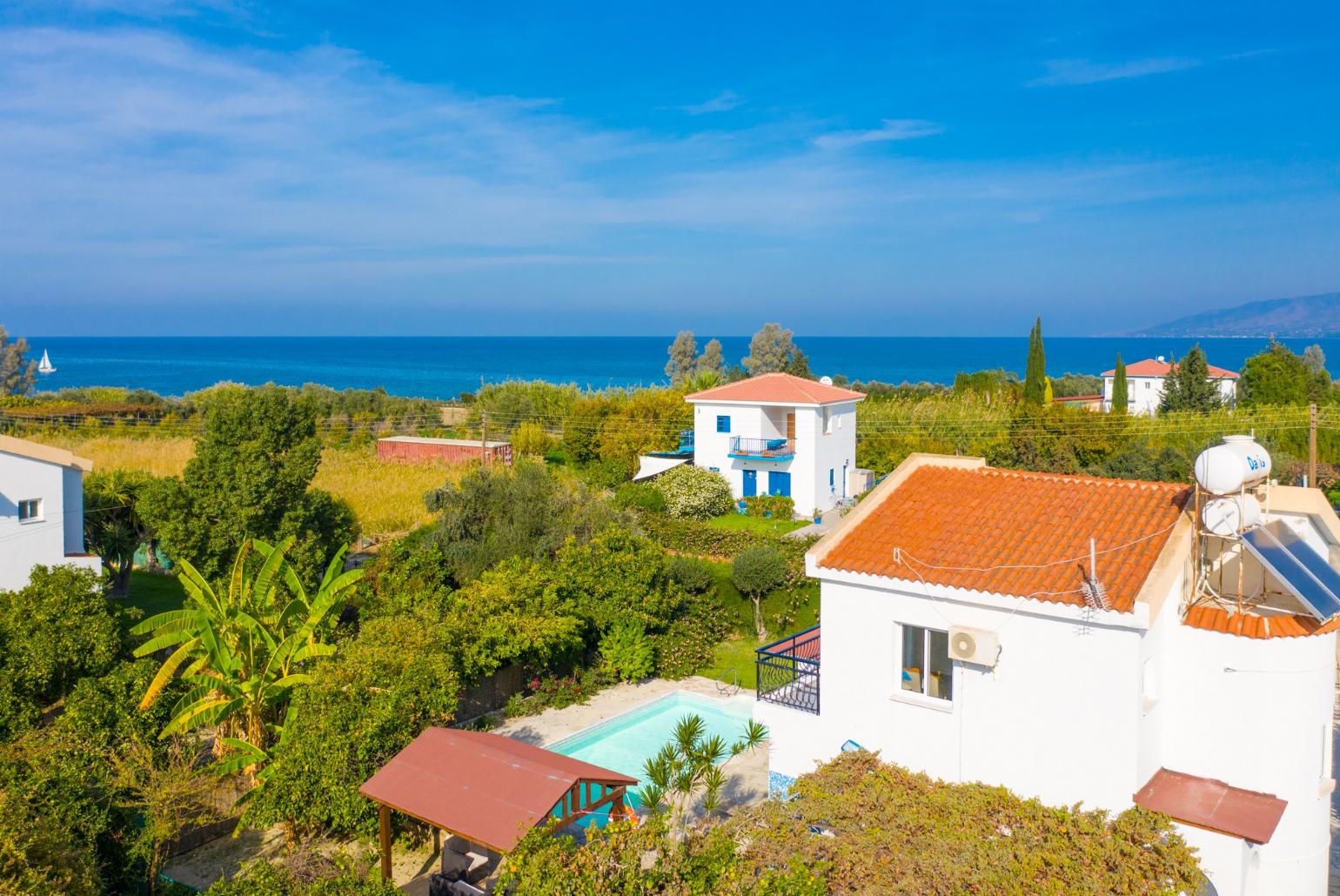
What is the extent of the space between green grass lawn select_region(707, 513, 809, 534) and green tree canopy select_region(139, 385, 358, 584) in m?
18.2

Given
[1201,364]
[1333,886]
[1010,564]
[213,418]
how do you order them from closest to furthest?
[1010,564], [1333,886], [213,418], [1201,364]

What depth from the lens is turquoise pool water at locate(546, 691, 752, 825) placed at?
1850 centimetres

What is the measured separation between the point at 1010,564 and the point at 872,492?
280cm

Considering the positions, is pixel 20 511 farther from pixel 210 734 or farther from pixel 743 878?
pixel 743 878

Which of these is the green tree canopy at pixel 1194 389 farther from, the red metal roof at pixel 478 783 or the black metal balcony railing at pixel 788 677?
the red metal roof at pixel 478 783

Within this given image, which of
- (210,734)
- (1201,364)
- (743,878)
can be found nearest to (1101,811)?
(743,878)

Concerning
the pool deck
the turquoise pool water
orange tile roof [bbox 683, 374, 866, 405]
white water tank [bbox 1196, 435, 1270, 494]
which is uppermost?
orange tile roof [bbox 683, 374, 866, 405]

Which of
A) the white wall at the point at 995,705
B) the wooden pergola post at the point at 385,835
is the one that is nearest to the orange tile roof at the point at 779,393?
the white wall at the point at 995,705

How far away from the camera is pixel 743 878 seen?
9266 mm

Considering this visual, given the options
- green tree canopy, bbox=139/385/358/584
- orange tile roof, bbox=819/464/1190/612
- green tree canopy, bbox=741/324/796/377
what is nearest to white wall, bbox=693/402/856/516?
green tree canopy, bbox=139/385/358/584

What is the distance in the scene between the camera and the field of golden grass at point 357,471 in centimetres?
3547

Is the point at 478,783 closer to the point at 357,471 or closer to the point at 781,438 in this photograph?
the point at 357,471

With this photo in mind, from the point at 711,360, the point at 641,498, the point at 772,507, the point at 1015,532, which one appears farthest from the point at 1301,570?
the point at 711,360

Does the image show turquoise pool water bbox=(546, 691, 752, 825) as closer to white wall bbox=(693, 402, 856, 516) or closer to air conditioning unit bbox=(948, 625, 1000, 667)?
air conditioning unit bbox=(948, 625, 1000, 667)
